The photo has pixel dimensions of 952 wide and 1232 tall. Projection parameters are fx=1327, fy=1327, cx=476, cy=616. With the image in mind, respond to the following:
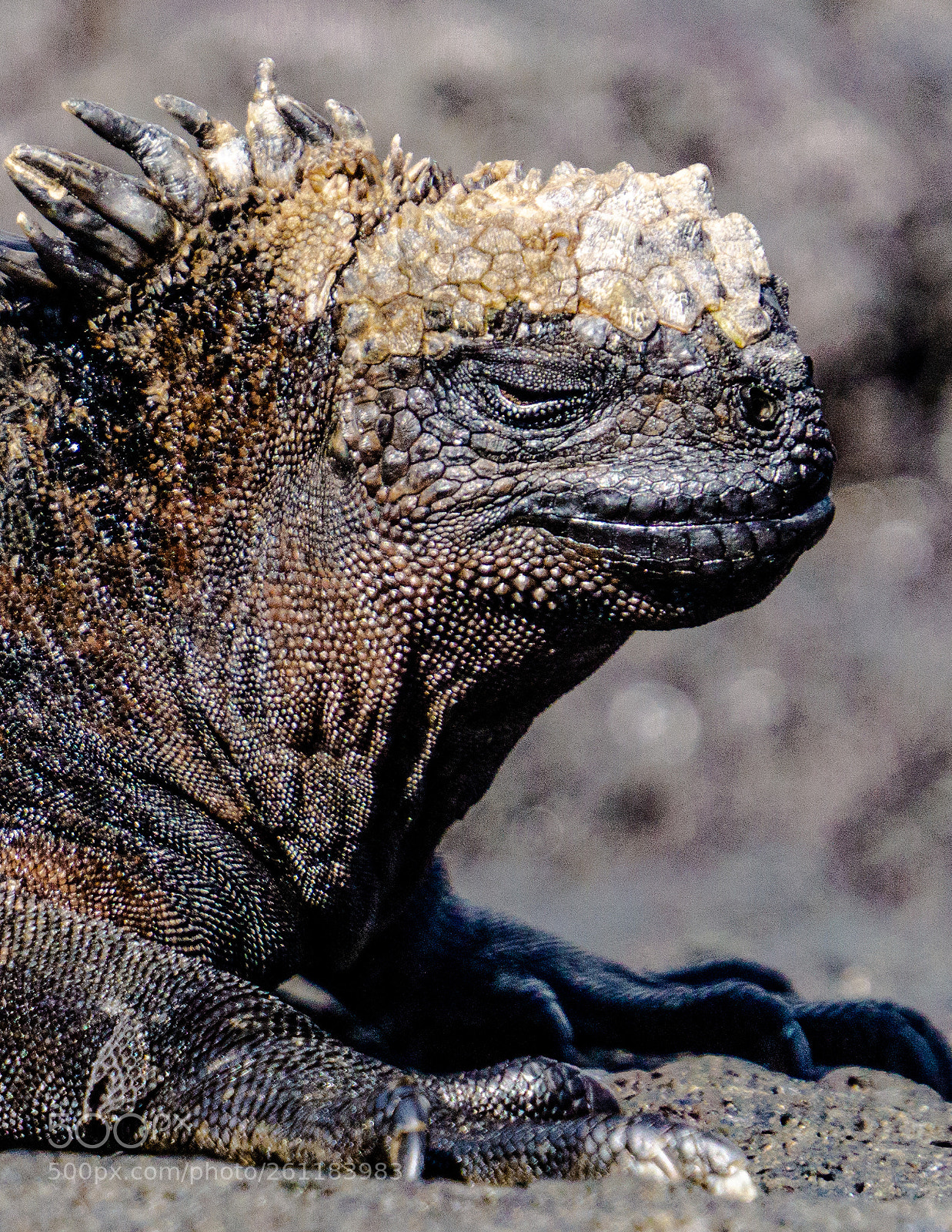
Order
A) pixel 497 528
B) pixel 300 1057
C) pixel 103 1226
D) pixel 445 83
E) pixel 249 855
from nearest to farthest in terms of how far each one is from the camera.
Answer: pixel 103 1226 → pixel 300 1057 → pixel 497 528 → pixel 249 855 → pixel 445 83

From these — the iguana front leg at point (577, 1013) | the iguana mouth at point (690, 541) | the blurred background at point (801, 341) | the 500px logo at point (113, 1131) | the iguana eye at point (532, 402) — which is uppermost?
the blurred background at point (801, 341)

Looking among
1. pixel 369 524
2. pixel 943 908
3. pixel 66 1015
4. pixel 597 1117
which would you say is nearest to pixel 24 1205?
pixel 66 1015

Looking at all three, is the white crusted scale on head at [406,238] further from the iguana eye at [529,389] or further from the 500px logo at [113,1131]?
the 500px logo at [113,1131]

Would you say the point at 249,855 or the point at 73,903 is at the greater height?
the point at 249,855

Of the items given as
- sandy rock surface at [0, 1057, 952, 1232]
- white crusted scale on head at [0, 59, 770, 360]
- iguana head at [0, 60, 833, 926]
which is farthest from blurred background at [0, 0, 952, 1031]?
white crusted scale on head at [0, 59, 770, 360]

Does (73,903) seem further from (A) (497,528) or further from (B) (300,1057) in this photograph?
(A) (497,528)

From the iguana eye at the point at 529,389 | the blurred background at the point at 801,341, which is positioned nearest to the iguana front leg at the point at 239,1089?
the iguana eye at the point at 529,389

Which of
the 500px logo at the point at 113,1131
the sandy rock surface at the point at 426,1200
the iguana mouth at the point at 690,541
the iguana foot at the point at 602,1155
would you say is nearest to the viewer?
the sandy rock surface at the point at 426,1200
